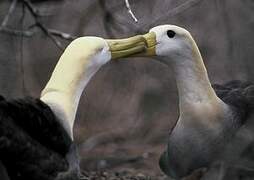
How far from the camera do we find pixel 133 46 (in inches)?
185

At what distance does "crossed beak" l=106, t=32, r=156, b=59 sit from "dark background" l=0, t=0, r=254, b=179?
1.46 metres

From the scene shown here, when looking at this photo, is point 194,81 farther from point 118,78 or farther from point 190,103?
point 118,78

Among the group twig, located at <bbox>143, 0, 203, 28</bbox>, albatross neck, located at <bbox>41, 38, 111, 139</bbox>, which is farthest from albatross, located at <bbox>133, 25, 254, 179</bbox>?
albatross neck, located at <bbox>41, 38, 111, 139</bbox>

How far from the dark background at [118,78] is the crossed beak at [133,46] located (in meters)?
1.46

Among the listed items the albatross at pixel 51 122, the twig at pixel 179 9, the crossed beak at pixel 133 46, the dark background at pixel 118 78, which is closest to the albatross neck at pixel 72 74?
the albatross at pixel 51 122

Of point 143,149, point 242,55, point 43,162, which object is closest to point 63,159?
point 43,162

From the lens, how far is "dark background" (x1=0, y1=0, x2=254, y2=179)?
6938 mm

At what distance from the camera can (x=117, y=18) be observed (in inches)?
223

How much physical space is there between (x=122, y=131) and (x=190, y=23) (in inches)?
62.0

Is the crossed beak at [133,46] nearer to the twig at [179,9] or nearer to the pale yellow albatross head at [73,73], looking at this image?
the pale yellow albatross head at [73,73]

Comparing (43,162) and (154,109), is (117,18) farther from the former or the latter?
(154,109)

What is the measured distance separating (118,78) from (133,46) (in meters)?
4.26

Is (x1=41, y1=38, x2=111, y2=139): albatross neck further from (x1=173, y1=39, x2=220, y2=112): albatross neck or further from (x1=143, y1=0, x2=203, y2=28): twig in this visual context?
(x1=143, y1=0, x2=203, y2=28): twig

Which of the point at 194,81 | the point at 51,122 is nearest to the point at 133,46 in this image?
the point at 194,81
